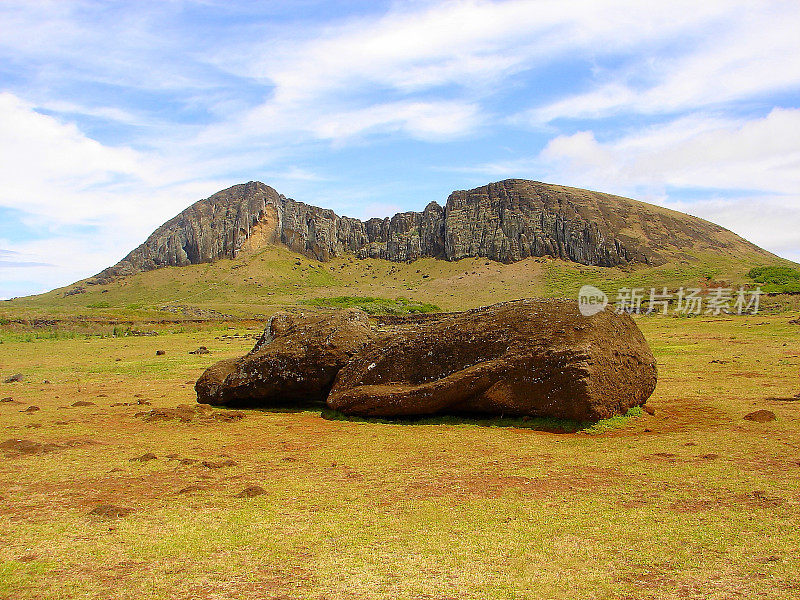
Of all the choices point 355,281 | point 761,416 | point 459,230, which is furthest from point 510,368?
point 459,230

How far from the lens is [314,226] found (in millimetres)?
160625

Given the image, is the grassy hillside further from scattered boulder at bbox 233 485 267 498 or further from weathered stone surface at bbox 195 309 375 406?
scattered boulder at bbox 233 485 267 498

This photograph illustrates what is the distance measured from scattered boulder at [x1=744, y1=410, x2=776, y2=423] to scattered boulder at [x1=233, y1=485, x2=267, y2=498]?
946 centimetres

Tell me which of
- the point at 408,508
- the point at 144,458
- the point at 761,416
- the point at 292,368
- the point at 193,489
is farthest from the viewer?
the point at 292,368

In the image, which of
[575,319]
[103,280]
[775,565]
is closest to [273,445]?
[575,319]

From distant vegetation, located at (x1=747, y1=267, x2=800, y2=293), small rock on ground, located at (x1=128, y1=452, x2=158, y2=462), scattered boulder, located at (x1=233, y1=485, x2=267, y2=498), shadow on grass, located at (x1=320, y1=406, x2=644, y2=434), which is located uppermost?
distant vegetation, located at (x1=747, y1=267, x2=800, y2=293)

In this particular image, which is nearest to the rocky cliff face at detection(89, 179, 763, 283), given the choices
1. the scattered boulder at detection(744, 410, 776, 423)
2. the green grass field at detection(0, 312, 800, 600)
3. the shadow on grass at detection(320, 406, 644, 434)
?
the scattered boulder at detection(744, 410, 776, 423)

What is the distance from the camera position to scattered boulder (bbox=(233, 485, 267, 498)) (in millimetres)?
7590

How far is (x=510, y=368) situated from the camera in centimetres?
1205

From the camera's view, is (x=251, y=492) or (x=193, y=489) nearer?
(x=251, y=492)

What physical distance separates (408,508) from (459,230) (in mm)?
140184

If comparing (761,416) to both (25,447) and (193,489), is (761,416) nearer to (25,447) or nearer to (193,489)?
(193,489)

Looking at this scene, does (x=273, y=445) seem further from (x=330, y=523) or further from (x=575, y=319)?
(x=575, y=319)

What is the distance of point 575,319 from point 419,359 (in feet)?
12.3
